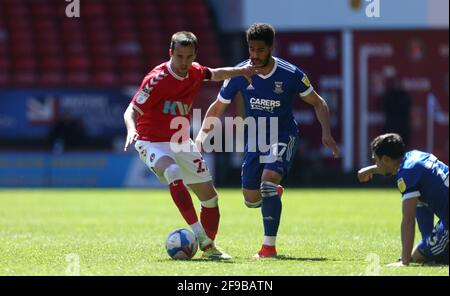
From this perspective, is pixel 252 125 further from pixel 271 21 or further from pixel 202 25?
pixel 202 25

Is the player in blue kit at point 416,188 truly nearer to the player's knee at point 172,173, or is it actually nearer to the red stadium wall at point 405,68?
the player's knee at point 172,173

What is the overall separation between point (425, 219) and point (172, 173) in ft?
7.23

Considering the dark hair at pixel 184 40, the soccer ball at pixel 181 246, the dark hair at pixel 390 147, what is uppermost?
the dark hair at pixel 184 40

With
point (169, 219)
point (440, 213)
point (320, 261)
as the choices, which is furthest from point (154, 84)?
point (169, 219)

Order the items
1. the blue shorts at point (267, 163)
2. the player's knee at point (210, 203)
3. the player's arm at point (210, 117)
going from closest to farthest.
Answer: the blue shorts at point (267, 163)
the player's knee at point (210, 203)
the player's arm at point (210, 117)

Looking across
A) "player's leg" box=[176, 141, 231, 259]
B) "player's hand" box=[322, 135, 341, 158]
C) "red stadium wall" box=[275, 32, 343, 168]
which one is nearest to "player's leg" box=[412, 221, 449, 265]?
"player's hand" box=[322, 135, 341, 158]

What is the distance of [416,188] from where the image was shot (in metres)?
A: 8.14

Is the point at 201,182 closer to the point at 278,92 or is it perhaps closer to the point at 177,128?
the point at 177,128

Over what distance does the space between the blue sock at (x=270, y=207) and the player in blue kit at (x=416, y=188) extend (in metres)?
1.27

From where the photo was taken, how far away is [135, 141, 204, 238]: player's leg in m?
9.19

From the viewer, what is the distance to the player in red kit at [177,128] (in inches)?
364

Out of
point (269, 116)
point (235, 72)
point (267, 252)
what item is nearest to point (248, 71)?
point (235, 72)

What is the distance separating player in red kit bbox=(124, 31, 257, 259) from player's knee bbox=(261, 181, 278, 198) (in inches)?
20.1

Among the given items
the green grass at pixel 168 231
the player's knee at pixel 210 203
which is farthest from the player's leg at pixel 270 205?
the player's knee at pixel 210 203
